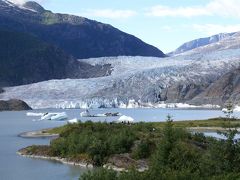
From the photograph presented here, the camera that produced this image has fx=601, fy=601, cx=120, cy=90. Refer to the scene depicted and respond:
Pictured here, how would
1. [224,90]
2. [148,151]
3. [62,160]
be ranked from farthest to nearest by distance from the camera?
1. [224,90]
2. [62,160]
3. [148,151]

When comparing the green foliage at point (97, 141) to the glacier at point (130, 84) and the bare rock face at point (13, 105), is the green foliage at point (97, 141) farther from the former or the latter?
the bare rock face at point (13, 105)

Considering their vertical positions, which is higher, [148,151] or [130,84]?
[130,84]

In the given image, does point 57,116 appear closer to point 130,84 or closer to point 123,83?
point 123,83

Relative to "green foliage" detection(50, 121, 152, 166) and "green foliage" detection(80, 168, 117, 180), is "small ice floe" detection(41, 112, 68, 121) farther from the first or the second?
"green foliage" detection(80, 168, 117, 180)

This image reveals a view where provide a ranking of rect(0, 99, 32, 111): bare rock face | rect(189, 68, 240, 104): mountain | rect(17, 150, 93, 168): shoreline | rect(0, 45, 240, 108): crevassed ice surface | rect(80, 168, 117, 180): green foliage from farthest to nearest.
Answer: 1. rect(189, 68, 240, 104): mountain
2. rect(0, 99, 32, 111): bare rock face
3. rect(0, 45, 240, 108): crevassed ice surface
4. rect(17, 150, 93, 168): shoreline
5. rect(80, 168, 117, 180): green foliage

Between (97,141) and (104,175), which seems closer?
(104,175)

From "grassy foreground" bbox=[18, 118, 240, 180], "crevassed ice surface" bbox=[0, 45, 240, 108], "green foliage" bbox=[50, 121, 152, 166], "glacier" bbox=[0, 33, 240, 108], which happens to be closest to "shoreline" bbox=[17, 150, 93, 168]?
"grassy foreground" bbox=[18, 118, 240, 180]

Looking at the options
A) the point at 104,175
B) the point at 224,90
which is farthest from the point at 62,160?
the point at 224,90

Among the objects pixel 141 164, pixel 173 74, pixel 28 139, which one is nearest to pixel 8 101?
pixel 173 74

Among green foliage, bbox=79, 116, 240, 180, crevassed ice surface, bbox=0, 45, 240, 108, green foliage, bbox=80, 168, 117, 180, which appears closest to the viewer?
green foliage, bbox=79, 116, 240, 180
